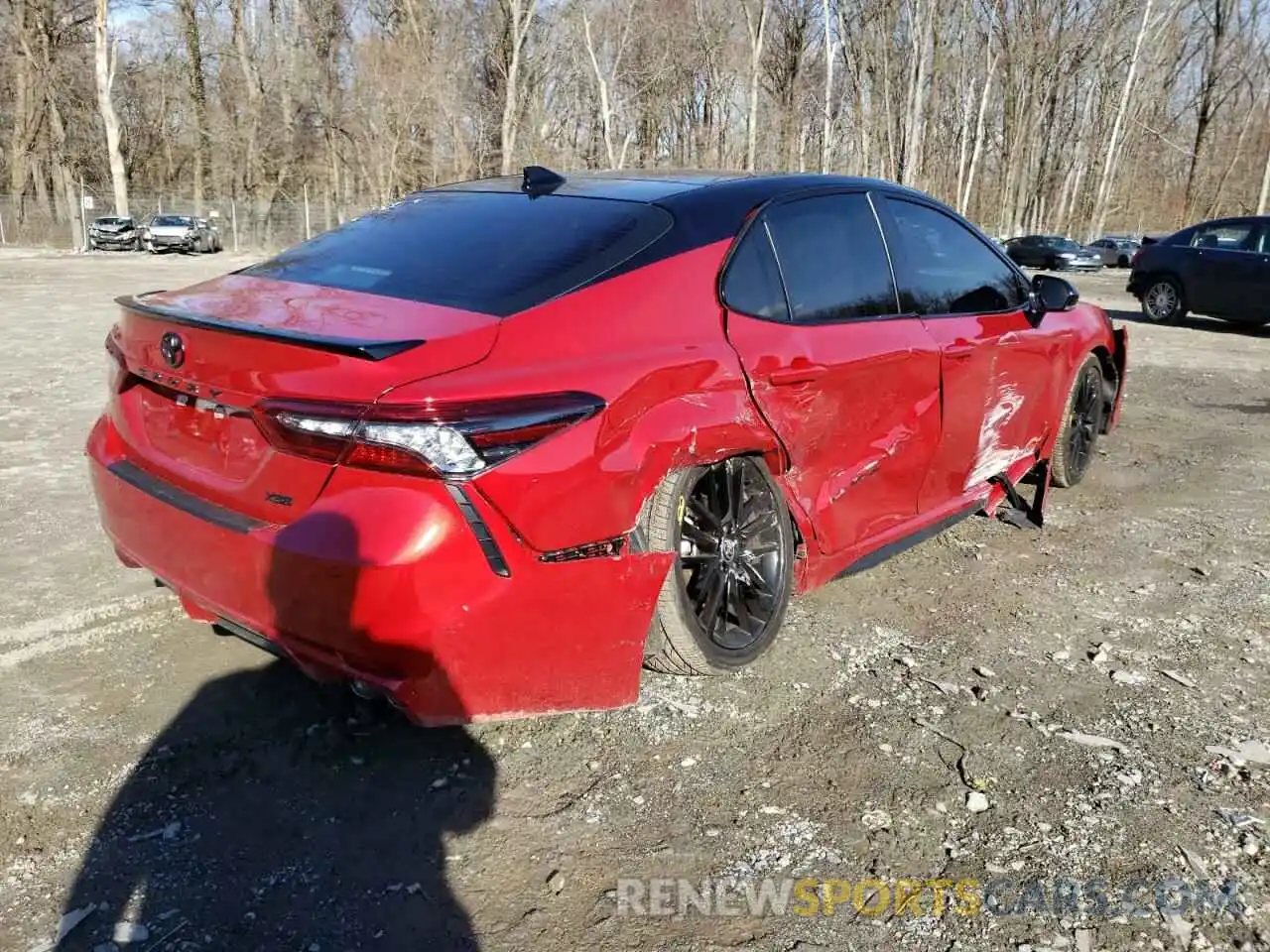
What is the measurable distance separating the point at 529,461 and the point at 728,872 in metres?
1.08

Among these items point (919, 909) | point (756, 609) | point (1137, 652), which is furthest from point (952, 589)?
point (919, 909)

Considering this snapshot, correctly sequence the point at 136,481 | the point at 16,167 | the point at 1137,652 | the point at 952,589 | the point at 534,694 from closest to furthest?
the point at 534,694 → the point at 136,481 → the point at 1137,652 → the point at 952,589 → the point at 16,167

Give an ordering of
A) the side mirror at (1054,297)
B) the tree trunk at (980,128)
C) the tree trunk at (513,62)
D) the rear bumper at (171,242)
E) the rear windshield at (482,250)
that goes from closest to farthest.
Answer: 1. the rear windshield at (482,250)
2. the side mirror at (1054,297)
3. the tree trunk at (513,62)
4. the rear bumper at (171,242)
5. the tree trunk at (980,128)

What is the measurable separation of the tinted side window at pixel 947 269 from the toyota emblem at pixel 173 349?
250cm

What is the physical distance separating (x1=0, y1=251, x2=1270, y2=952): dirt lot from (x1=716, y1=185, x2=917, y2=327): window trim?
1139mm

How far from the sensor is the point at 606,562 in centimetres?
264

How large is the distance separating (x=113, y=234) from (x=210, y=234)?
10.3ft

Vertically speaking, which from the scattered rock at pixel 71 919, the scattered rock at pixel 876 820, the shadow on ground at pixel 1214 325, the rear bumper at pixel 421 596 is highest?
the rear bumper at pixel 421 596

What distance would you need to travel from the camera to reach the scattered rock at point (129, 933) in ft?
7.06

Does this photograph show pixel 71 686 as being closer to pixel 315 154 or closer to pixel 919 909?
pixel 919 909

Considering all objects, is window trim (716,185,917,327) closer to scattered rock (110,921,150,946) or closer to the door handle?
the door handle

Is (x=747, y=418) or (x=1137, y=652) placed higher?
(x=747, y=418)

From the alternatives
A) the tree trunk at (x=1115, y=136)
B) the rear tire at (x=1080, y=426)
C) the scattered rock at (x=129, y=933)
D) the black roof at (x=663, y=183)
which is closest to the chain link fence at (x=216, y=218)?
the tree trunk at (x=1115, y=136)

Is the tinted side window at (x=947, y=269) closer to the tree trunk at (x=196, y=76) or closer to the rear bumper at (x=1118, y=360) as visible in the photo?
the rear bumper at (x=1118, y=360)
